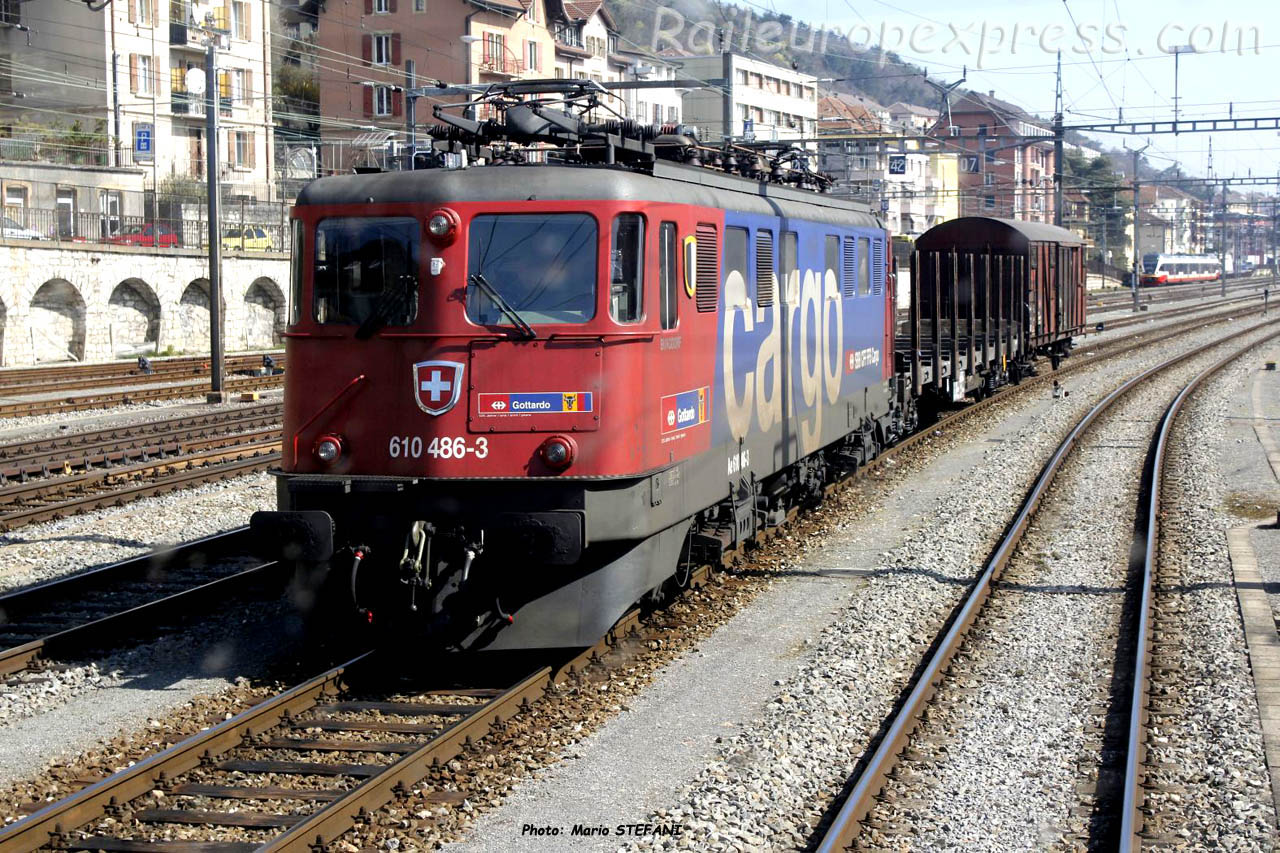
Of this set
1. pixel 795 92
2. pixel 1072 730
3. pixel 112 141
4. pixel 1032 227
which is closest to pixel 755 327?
pixel 1072 730

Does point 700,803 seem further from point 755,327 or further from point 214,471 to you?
point 214,471

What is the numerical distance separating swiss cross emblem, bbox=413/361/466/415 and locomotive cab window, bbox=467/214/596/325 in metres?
0.34

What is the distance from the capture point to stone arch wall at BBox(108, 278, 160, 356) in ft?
126

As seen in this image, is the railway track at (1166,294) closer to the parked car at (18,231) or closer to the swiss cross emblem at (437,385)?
the parked car at (18,231)

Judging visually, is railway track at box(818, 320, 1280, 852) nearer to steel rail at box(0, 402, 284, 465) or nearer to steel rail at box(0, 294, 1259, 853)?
steel rail at box(0, 294, 1259, 853)

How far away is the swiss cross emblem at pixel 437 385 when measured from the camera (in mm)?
8641

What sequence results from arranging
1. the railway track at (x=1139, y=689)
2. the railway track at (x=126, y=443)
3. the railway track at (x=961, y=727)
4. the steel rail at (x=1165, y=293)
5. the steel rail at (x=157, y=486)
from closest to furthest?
the railway track at (x=961, y=727), the railway track at (x=1139, y=689), the steel rail at (x=157, y=486), the railway track at (x=126, y=443), the steel rail at (x=1165, y=293)

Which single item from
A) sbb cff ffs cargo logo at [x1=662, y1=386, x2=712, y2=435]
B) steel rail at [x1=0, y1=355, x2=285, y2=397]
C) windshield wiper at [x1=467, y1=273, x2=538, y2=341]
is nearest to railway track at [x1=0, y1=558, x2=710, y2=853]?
sbb cff ffs cargo logo at [x1=662, y1=386, x2=712, y2=435]

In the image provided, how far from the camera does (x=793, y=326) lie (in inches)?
486

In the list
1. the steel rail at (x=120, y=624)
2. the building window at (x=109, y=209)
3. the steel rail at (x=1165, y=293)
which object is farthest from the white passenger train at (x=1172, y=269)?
the steel rail at (x=120, y=624)

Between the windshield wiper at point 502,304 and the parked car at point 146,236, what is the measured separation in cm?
3443

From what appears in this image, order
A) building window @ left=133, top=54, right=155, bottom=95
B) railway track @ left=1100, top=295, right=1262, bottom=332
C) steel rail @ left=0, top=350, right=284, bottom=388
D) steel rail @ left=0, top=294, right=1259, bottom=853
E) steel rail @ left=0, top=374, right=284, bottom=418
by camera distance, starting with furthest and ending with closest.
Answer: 1. building window @ left=133, top=54, right=155, bottom=95
2. railway track @ left=1100, top=295, right=1262, bottom=332
3. steel rail @ left=0, top=350, right=284, bottom=388
4. steel rail @ left=0, top=374, right=284, bottom=418
5. steel rail @ left=0, top=294, right=1259, bottom=853

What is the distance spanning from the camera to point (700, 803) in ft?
22.9

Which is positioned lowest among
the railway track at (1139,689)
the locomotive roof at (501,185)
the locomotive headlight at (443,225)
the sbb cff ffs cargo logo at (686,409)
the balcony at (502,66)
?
the railway track at (1139,689)
